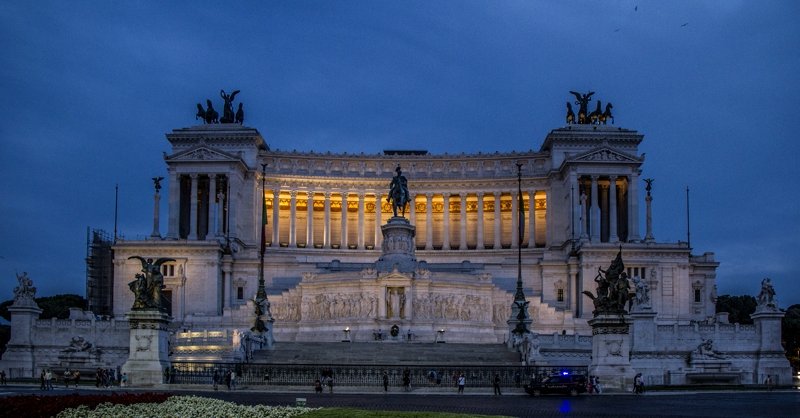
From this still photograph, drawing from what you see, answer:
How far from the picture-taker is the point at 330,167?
12306cm

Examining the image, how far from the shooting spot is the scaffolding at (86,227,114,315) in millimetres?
109062

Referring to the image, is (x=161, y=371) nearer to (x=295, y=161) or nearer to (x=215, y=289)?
(x=215, y=289)

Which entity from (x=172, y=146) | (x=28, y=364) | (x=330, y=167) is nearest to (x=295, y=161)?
(x=330, y=167)

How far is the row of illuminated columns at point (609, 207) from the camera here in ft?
373

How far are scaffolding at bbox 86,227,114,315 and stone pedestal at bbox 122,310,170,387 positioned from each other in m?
56.0

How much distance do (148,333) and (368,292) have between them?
3546cm

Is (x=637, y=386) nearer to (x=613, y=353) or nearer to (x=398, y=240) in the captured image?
(x=613, y=353)

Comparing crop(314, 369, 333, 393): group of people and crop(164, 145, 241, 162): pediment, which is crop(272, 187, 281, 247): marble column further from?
crop(314, 369, 333, 393): group of people

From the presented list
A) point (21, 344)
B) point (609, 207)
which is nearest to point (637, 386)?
point (21, 344)

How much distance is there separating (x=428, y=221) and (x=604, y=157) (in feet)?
72.6

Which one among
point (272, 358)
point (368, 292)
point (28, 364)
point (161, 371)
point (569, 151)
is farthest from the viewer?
point (569, 151)

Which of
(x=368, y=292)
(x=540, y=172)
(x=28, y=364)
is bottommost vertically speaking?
(x=28, y=364)

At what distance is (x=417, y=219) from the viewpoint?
126562 mm

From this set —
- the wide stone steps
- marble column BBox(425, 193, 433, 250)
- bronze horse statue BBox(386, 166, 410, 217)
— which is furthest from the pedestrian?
marble column BBox(425, 193, 433, 250)
